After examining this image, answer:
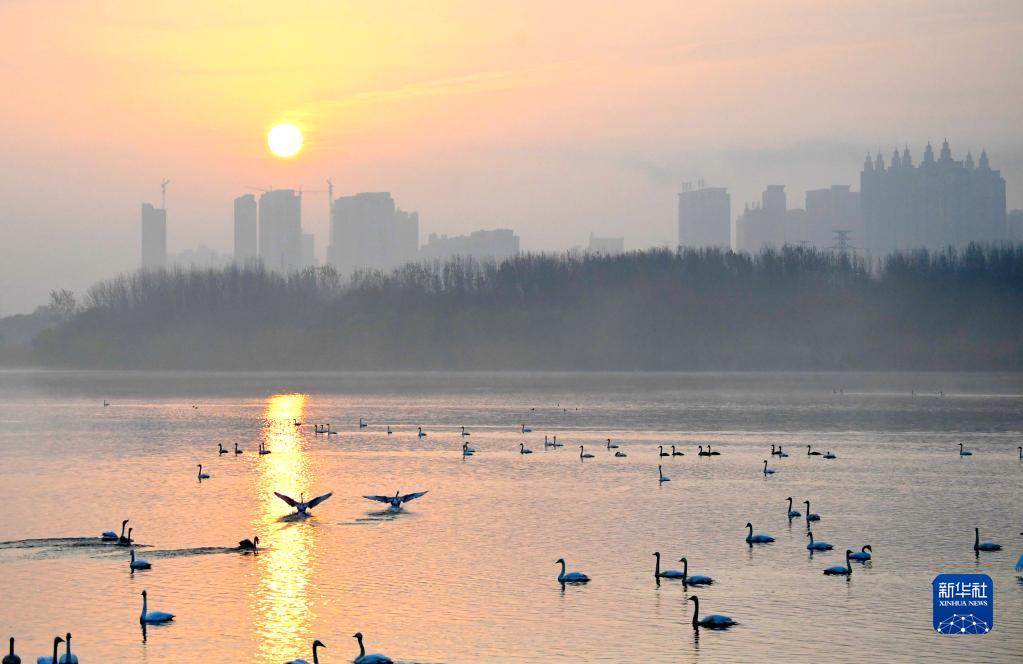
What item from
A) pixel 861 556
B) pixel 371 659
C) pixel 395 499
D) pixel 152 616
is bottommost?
pixel 371 659

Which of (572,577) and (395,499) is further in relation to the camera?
(395,499)

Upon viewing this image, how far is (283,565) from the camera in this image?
106ft

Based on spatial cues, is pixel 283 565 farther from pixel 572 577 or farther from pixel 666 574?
pixel 666 574

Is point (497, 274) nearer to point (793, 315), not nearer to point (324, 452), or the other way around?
point (793, 315)

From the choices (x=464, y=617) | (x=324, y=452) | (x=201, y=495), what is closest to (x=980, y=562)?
(x=464, y=617)

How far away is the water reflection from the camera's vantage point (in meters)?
25.7

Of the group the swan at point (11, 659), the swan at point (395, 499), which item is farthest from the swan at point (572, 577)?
the swan at point (11, 659)

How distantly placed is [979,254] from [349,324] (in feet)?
289

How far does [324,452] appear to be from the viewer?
210 ft

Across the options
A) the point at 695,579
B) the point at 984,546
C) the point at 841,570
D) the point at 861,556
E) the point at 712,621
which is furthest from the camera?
the point at 984,546

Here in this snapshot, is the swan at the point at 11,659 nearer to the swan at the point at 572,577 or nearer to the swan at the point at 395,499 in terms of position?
the swan at the point at 572,577

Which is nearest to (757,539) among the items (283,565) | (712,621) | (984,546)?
(984,546)

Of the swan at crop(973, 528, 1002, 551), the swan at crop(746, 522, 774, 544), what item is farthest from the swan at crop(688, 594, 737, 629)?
the swan at crop(973, 528, 1002, 551)

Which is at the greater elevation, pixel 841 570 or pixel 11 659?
pixel 841 570
